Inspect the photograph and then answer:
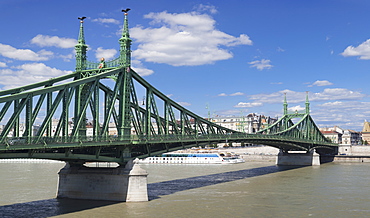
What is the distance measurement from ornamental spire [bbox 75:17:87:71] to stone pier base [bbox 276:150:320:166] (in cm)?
7737

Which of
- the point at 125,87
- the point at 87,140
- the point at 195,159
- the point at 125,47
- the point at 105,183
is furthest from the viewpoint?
the point at 195,159

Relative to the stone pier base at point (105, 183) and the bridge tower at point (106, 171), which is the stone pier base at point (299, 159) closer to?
the bridge tower at point (106, 171)

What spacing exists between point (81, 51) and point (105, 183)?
15.1 meters

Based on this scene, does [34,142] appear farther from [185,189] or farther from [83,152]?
[185,189]

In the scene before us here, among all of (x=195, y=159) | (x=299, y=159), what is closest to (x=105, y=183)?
(x=195, y=159)

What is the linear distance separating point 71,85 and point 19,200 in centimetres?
1483

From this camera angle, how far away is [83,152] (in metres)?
43.1

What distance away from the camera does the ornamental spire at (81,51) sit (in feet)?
159

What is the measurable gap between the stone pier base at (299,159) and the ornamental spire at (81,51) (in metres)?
77.4

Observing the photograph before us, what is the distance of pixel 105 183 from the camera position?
4578 centimetres

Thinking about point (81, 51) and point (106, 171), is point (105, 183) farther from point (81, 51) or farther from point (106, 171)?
point (81, 51)

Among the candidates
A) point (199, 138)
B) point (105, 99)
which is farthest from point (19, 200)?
point (199, 138)

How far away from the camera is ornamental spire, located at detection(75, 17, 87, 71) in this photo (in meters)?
48.6

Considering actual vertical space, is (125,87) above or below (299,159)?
above
